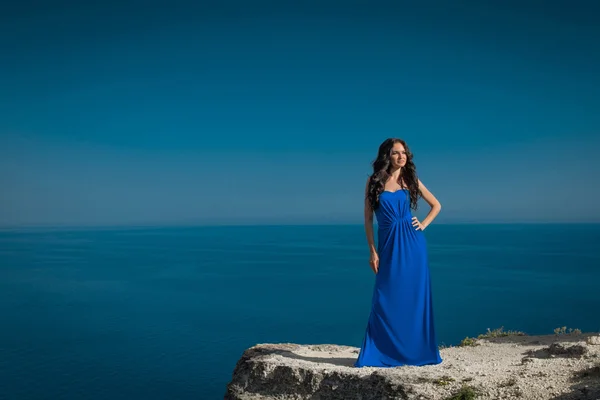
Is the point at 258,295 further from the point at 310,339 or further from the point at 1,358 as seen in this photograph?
the point at 1,358

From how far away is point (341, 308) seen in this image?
153ft

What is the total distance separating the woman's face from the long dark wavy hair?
0.06 metres

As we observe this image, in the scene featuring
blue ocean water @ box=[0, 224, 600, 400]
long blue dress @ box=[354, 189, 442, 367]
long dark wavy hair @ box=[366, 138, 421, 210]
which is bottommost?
blue ocean water @ box=[0, 224, 600, 400]

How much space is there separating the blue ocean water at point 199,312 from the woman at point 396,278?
1588 centimetres

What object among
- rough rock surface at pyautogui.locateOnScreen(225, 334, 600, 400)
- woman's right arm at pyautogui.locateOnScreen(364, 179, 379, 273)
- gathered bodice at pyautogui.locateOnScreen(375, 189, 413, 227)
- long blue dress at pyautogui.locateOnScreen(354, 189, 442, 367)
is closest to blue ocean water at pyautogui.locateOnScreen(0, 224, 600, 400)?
rough rock surface at pyautogui.locateOnScreen(225, 334, 600, 400)

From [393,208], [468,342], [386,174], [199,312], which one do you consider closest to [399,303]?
[393,208]

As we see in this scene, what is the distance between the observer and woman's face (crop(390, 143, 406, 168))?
8406 mm

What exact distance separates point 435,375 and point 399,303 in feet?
4.15

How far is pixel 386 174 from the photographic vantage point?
28.1 feet

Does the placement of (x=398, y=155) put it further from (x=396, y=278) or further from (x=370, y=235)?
(x=396, y=278)

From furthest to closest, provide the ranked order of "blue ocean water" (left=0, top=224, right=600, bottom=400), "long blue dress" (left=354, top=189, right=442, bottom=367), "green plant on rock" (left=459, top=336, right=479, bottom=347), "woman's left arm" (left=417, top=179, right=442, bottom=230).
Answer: "blue ocean water" (left=0, top=224, right=600, bottom=400)
"green plant on rock" (left=459, top=336, right=479, bottom=347)
"woman's left arm" (left=417, top=179, right=442, bottom=230)
"long blue dress" (left=354, top=189, right=442, bottom=367)

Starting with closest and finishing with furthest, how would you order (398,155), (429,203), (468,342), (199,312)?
(398,155), (429,203), (468,342), (199,312)

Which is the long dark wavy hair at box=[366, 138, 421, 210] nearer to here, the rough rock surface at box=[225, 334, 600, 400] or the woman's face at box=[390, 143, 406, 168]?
the woman's face at box=[390, 143, 406, 168]

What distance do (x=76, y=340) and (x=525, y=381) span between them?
32947 millimetres
